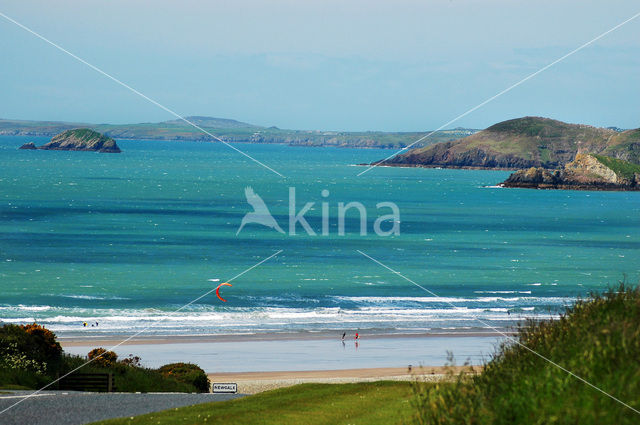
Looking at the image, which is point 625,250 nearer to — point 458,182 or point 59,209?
point 59,209

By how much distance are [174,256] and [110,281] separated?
11.1 metres

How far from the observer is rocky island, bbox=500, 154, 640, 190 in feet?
528

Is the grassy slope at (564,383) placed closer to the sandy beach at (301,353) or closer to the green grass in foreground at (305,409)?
the green grass in foreground at (305,409)

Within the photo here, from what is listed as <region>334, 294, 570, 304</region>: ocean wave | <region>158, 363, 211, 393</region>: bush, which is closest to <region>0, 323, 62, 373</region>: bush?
<region>158, 363, 211, 393</region>: bush

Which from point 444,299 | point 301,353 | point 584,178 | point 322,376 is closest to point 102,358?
point 322,376

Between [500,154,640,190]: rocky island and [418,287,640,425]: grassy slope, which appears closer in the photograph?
[418,287,640,425]: grassy slope

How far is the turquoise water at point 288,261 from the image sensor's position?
1751 inches

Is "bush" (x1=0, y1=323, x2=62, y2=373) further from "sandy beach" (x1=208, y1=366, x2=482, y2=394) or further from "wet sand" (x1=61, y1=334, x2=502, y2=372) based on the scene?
"wet sand" (x1=61, y1=334, x2=502, y2=372)

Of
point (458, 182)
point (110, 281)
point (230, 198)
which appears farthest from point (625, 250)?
point (458, 182)

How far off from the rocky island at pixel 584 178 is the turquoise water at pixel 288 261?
3423 centimetres

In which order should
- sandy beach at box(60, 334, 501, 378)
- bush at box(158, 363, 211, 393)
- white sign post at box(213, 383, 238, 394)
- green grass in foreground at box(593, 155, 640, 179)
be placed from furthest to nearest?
1. green grass in foreground at box(593, 155, 640, 179)
2. sandy beach at box(60, 334, 501, 378)
3. bush at box(158, 363, 211, 393)
4. white sign post at box(213, 383, 238, 394)

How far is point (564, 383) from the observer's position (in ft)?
32.4

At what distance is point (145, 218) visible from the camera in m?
87.9

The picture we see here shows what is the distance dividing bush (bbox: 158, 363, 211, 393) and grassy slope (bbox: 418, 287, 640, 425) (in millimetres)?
13692
